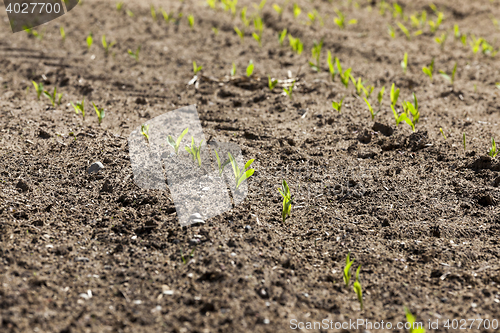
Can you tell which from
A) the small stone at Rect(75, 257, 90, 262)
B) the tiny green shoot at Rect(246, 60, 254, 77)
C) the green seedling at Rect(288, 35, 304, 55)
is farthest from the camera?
the green seedling at Rect(288, 35, 304, 55)

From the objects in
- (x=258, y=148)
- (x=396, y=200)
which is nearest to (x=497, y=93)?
(x=396, y=200)

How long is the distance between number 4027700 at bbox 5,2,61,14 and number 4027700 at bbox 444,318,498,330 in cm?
567

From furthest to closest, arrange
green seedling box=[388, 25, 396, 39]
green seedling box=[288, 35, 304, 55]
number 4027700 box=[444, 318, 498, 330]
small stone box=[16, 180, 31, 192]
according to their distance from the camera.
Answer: green seedling box=[388, 25, 396, 39] → green seedling box=[288, 35, 304, 55] → small stone box=[16, 180, 31, 192] → number 4027700 box=[444, 318, 498, 330]

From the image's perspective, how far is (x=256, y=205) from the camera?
2312 mm

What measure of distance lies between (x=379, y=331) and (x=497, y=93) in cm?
283

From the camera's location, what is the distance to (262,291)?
1.77m

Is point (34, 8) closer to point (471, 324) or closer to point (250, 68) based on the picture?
point (250, 68)

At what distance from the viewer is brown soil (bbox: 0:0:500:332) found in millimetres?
1719

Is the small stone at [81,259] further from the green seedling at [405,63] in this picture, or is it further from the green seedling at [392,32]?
the green seedling at [392,32]

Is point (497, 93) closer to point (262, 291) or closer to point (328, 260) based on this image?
point (328, 260)

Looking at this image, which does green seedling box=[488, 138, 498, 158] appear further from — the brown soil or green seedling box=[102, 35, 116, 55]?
green seedling box=[102, 35, 116, 55]

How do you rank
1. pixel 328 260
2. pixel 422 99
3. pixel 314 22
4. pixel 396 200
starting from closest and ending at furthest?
1. pixel 328 260
2. pixel 396 200
3. pixel 422 99
4. pixel 314 22

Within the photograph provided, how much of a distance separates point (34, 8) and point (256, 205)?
16.3 feet

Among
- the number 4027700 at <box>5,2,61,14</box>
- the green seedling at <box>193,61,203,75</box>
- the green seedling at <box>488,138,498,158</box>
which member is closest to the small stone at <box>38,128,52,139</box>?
the green seedling at <box>193,61,203,75</box>
